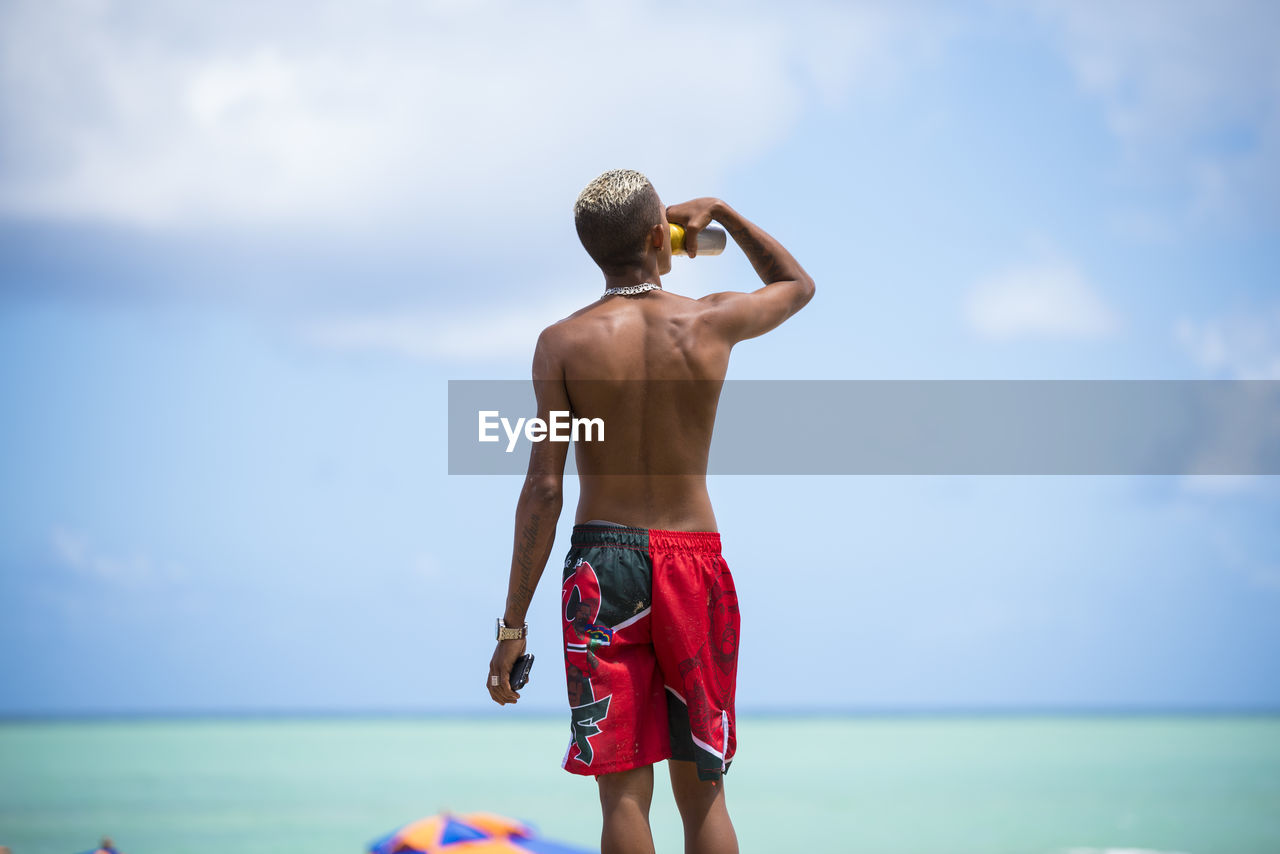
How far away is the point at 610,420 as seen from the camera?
130 inches

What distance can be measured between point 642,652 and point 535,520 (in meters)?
0.47

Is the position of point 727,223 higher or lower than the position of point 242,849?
higher

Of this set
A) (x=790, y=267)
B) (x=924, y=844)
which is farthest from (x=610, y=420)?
(x=924, y=844)

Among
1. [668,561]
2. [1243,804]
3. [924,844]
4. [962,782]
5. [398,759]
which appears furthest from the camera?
[398,759]

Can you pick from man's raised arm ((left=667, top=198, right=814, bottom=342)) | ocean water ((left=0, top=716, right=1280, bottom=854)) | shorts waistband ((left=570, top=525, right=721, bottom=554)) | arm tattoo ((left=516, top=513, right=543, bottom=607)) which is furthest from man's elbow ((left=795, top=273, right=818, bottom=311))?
ocean water ((left=0, top=716, right=1280, bottom=854))

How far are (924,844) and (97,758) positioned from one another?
2111 cm

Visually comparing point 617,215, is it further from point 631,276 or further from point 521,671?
point 521,671

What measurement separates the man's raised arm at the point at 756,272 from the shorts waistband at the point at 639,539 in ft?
1.93

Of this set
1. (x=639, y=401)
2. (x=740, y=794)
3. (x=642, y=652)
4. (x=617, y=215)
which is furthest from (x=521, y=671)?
(x=740, y=794)

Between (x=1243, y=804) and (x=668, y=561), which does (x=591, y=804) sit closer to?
(x=1243, y=804)

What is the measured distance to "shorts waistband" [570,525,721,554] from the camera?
10.8ft

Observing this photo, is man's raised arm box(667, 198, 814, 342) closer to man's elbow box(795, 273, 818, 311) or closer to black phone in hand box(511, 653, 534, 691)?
man's elbow box(795, 273, 818, 311)

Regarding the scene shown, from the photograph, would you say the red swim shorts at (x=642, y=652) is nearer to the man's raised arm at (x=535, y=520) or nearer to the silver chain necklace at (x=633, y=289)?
the man's raised arm at (x=535, y=520)

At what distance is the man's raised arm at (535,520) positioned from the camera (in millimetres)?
3270
